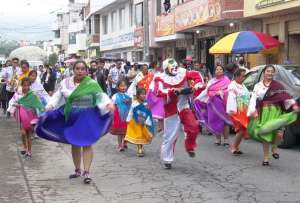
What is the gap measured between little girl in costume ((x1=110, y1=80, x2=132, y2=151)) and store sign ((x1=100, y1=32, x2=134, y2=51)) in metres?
29.8

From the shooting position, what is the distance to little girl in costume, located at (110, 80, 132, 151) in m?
11.3

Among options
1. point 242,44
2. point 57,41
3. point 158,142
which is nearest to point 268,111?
point 158,142

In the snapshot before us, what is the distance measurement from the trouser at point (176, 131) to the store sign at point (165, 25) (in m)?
20.0

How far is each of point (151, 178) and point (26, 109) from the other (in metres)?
3.17

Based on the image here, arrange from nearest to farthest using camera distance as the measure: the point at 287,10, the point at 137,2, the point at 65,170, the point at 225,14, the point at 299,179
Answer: the point at 299,179
the point at 65,170
the point at 287,10
the point at 225,14
the point at 137,2

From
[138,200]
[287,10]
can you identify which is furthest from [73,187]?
[287,10]

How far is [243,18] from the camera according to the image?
72.6 feet

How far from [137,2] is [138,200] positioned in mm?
33576

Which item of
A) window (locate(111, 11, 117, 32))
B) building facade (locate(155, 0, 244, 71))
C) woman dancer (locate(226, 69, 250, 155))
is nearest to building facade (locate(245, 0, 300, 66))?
building facade (locate(155, 0, 244, 71))

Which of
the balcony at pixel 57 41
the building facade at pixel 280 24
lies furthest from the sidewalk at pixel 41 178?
the balcony at pixel 57 41

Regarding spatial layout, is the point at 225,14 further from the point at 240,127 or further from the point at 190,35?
the point at 240,127

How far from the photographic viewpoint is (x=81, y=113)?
8.04 metres

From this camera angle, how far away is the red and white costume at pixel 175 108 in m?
9.17

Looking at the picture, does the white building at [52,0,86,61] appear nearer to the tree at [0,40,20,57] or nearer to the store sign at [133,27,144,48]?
the store sign at [133,27,144,48]
